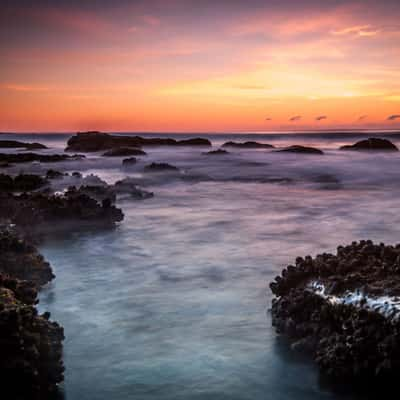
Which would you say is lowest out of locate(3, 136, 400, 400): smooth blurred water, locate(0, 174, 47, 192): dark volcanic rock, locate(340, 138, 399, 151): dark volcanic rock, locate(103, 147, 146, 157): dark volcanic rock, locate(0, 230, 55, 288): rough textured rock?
locate(3, 136, 400, 400): smooth blurred water

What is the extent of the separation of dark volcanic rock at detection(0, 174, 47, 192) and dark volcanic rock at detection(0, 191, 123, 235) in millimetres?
3193

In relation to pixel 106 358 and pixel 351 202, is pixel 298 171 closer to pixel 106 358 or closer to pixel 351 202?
pixel 351 202

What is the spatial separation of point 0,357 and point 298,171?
61.9ft

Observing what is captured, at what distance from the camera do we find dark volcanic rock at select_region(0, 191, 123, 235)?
8.27 metres

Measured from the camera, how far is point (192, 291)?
5.48m

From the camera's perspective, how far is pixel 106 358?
12.6ft

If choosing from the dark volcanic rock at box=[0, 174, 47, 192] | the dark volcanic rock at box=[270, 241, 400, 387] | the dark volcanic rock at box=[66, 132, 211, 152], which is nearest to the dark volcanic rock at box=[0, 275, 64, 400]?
the dark volcanic rock at box=[270, 241, 400, 387]

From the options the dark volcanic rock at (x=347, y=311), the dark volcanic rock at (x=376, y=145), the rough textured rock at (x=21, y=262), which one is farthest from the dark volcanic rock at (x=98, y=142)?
the dark volcanic rock at (x=347, y=311)

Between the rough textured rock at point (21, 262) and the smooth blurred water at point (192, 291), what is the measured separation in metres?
0.22

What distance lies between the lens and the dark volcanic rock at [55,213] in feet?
27.1

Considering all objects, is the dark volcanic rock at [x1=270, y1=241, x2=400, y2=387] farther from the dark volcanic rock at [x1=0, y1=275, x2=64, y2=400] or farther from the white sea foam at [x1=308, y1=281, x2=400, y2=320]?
the dark volcanic rock at [x1=0, y1=275, x2=64, y2=400]

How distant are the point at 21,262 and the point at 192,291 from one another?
70.1 inches

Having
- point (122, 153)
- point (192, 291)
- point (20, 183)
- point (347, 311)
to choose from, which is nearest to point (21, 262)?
point (192, 291)

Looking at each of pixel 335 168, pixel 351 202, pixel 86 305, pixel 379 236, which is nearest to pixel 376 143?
pixel 335 168
